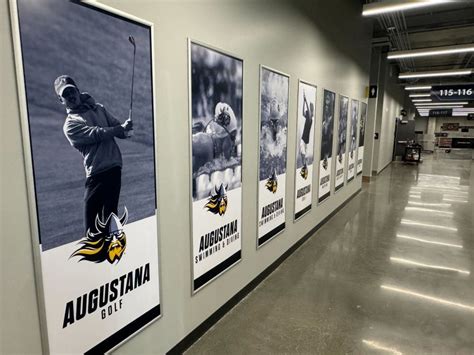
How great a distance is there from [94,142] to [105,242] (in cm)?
52

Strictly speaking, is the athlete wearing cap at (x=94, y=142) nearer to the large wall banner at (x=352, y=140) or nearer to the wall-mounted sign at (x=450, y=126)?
the large wall banner at (x=352, y=140)

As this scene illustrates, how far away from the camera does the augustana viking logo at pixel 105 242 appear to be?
1.40 m

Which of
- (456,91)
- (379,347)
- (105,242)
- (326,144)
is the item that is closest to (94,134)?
(105,242)

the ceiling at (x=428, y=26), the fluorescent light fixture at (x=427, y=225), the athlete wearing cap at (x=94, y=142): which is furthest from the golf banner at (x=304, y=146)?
the ceiling at (x=428, y=26)

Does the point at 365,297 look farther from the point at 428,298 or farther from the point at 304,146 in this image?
the point at 304,146

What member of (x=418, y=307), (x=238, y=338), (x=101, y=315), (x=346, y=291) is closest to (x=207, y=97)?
(x=101, y=315)

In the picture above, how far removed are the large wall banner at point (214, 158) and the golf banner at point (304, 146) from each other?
146 centimetres

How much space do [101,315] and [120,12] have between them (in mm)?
1581

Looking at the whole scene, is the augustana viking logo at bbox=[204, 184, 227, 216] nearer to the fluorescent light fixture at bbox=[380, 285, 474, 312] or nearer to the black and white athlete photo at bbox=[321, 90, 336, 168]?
the fluorescent light fixture at bbox=[380, 285, 474, 312]

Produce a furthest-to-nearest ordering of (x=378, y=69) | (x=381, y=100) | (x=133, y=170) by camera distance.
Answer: (x=381, y=100), (x=378, y=69), (x=133, y=170)

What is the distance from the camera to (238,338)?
7.59ft

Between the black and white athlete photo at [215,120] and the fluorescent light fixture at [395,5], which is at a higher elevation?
the fluorescent light fixture at [395,5]

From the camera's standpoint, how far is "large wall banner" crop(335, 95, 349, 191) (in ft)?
17.6

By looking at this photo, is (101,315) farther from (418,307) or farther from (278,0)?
(278,0)
